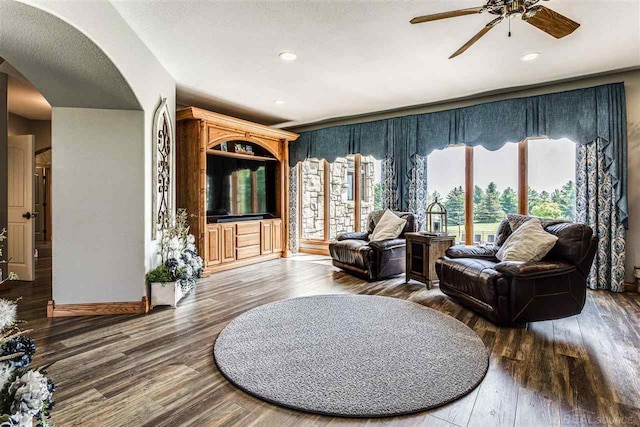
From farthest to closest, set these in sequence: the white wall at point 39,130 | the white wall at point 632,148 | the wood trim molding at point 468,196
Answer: the white wall at point 39,130 < the wood trim molding at point 468,196 < the white wall at point 632,148

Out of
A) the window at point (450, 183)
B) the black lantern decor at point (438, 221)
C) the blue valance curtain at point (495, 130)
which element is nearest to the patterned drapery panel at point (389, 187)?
the blue valance curtain at point (495, 130)

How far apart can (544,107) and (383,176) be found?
2441mm

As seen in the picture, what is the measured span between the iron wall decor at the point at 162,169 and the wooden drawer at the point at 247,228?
5.09 feet

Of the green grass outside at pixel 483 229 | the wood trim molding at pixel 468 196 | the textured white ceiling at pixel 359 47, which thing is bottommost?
the green grass outside at pixel 483 229

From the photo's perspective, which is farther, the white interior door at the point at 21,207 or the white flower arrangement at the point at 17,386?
the white interior door at the point at 21,207

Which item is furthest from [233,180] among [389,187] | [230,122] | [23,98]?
[23,98]

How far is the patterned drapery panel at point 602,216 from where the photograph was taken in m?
4.10

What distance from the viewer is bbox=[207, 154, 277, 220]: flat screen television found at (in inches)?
210

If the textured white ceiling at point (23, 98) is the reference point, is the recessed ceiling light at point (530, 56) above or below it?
below

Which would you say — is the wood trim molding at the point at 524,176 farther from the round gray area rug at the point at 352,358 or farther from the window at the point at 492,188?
the round gray area rug at the point at 352,358

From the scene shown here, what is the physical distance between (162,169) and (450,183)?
165 inches

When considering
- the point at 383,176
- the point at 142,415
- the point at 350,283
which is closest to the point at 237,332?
the point at 142,415

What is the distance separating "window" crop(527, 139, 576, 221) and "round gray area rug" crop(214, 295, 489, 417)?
8.67ft

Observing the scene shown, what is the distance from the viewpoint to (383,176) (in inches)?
231
